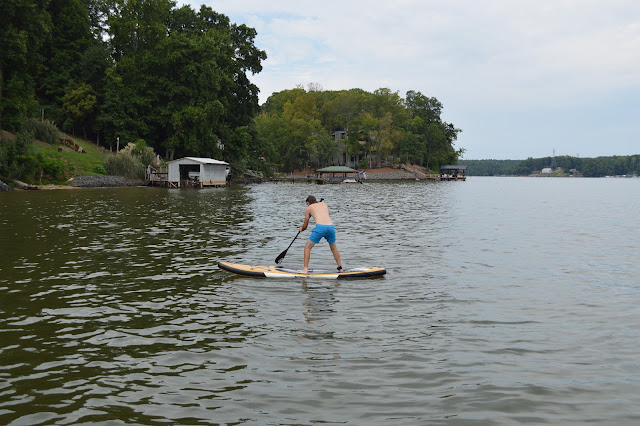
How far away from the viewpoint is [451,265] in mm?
15945

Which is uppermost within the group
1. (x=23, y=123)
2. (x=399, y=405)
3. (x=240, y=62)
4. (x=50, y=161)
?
(x=240, y=62)

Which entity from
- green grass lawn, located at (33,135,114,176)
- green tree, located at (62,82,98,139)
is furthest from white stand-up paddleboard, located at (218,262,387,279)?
green tree, located at (62,82,98,139)

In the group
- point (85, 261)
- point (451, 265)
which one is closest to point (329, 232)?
point (451, 265)

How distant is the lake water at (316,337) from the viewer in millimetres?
6242

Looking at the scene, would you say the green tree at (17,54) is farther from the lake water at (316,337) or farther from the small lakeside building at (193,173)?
the lake water at (316,337)

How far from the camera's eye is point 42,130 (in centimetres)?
6166

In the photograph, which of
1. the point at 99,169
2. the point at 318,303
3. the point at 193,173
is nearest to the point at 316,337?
the point at 318,303

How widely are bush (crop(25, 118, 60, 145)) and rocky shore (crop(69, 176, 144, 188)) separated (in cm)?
1021

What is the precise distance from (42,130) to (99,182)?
1136 centimetres

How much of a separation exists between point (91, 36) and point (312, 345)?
88824 millimetres

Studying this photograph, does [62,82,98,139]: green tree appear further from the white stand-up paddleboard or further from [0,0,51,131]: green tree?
the white stand-up paddleboard

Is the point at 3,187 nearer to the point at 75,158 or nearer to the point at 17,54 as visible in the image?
the point at 75,158

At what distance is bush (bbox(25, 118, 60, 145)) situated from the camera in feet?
199

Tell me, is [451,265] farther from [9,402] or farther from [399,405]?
[9,402]
